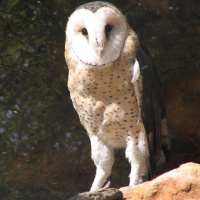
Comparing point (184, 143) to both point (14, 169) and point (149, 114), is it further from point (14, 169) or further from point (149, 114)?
point (14, 169)

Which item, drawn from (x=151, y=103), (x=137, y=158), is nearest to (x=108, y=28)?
(x=151, y=103)

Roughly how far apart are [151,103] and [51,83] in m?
1.03

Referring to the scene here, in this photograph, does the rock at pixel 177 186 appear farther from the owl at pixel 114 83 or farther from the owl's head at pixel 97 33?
the owl's head at pixel 97 33

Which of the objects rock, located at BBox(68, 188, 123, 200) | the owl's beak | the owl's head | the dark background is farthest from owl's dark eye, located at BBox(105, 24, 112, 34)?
rock, located at BBox(68, 188, 123, 200)

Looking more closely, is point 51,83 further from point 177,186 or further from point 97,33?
point 177,186

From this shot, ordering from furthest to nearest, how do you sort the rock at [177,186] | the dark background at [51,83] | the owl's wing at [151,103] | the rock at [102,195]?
the dark background at [51,83] → the owl's wing at [151,103] → the rock at [102,195] → the rock at [177,186]

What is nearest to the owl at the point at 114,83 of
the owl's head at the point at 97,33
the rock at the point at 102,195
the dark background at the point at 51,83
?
the owl's head at the point at 97,33

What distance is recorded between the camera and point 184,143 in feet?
A: 10.2

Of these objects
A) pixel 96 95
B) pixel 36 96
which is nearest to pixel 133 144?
pixel 96 95

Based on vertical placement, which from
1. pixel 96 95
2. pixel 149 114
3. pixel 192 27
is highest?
pixel 192 27

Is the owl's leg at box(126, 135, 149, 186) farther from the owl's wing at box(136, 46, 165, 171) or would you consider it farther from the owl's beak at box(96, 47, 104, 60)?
the owl's beak at box(96, 47, 104, 60)

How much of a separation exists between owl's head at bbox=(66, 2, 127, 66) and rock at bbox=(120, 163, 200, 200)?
0.88m

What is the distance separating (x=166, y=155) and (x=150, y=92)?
0.70 metres

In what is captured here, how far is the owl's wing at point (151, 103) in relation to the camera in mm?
2393
